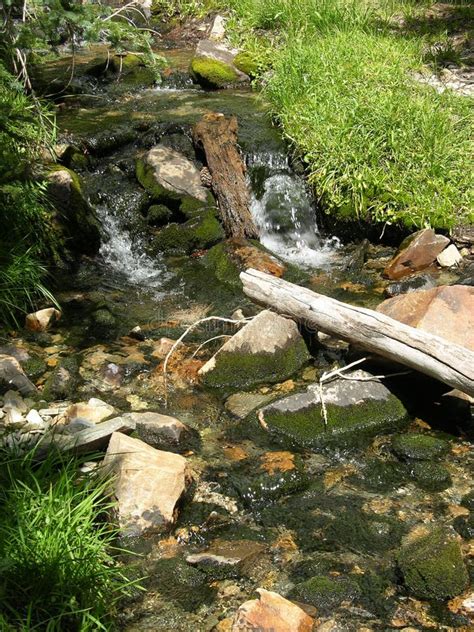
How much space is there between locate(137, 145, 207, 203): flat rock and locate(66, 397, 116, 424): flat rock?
13.0 feet

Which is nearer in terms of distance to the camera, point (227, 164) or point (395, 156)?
point (395, 156)

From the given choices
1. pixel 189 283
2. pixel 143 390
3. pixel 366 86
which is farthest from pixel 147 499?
pixel 366 86

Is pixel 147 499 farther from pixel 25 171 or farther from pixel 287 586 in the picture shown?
pixel 25 171

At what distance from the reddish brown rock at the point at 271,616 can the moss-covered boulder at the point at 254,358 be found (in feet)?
7.32

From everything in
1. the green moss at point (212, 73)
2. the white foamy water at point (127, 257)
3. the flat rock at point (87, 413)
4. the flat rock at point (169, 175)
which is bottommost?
the white foamy water at point (127, 257)

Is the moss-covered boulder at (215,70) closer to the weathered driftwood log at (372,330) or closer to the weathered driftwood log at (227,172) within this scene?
the weathered driftwood log at (227,172)

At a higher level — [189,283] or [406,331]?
[406,331]

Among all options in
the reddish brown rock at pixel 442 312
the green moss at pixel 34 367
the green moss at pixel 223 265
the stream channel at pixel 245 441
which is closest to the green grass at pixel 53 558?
the stream channel at pixel 245 441

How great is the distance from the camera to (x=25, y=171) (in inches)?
269

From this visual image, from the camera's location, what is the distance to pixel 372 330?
15.9 feet

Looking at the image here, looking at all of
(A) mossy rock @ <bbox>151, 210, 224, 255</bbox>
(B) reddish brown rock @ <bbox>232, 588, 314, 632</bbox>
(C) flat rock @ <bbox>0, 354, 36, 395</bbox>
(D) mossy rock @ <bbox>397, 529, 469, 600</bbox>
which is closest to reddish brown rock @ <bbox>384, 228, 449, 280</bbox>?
(A) mossy rock @ <bbox>151, 210, 224, 255</bbox>

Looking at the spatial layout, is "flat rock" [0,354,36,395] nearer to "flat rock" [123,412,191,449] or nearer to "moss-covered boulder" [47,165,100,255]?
"flat rock" [123,412,191,449]

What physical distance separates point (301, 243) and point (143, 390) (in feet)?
11.0

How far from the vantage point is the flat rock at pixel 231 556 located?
12.0ft
